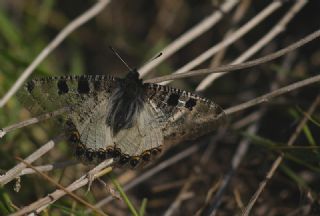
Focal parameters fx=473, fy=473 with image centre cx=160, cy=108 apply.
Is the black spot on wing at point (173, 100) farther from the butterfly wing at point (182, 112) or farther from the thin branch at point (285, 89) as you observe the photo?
the thin branch at point (285, 89)

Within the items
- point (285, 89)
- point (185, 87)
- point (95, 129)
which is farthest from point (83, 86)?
point (185, 87)

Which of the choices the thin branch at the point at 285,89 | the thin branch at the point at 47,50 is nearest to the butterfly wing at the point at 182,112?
the thin branch at the point at 285,89

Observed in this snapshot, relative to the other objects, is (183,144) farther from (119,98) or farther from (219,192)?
(119,98)

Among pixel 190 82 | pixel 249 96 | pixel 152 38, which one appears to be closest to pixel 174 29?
pixel 152 38

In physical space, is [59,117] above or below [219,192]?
above

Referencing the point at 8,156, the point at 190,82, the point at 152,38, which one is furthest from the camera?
the point at 152,38

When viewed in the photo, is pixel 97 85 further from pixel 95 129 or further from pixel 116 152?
pixel 116 152

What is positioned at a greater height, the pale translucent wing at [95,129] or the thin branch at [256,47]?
the pale translucent wing at [95,129]
